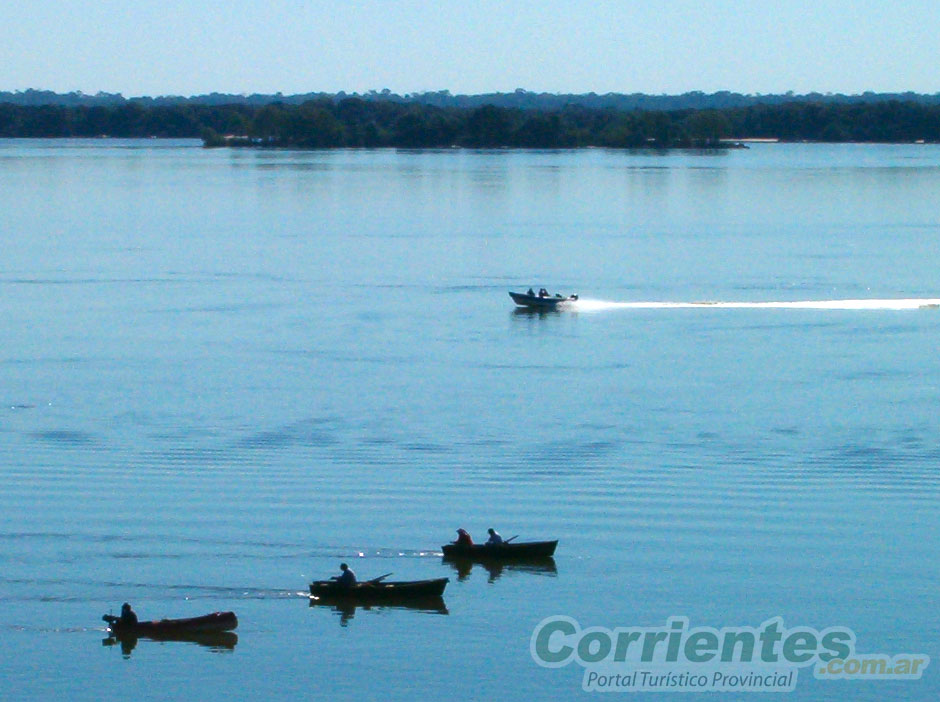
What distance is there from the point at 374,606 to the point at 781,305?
104 ft

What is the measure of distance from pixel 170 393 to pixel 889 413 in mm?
16588

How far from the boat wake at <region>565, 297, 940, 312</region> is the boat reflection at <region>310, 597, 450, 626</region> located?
29.5 meters

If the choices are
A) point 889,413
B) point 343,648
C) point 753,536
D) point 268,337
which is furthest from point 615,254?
point 343,648

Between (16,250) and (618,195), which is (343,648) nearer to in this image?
(16,250)

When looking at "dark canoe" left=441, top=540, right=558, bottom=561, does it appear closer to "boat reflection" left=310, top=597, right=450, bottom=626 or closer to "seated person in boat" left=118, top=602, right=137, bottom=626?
"boat reflection" left=310, top=597, right=450, bottom=626

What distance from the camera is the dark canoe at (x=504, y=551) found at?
2453cm

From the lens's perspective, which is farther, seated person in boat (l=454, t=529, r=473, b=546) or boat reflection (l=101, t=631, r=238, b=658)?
seated person in boat (l=454, t=529, r=473, b=546)

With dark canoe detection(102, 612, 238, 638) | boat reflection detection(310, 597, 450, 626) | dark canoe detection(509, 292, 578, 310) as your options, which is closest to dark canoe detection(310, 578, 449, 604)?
boat reflection detection(310, 597, 450, 626)

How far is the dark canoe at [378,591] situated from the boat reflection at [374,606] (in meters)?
0.05

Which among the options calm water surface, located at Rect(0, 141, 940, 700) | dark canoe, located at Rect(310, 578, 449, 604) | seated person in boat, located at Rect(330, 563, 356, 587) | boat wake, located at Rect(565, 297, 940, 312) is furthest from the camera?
boat wake, located at Rect(565, 297, 940, 312)

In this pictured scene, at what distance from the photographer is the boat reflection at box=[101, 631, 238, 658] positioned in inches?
866

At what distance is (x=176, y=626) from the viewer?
22.1 metres

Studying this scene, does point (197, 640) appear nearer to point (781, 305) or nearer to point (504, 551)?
point (504, 551)

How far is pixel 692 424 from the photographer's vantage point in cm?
3350
